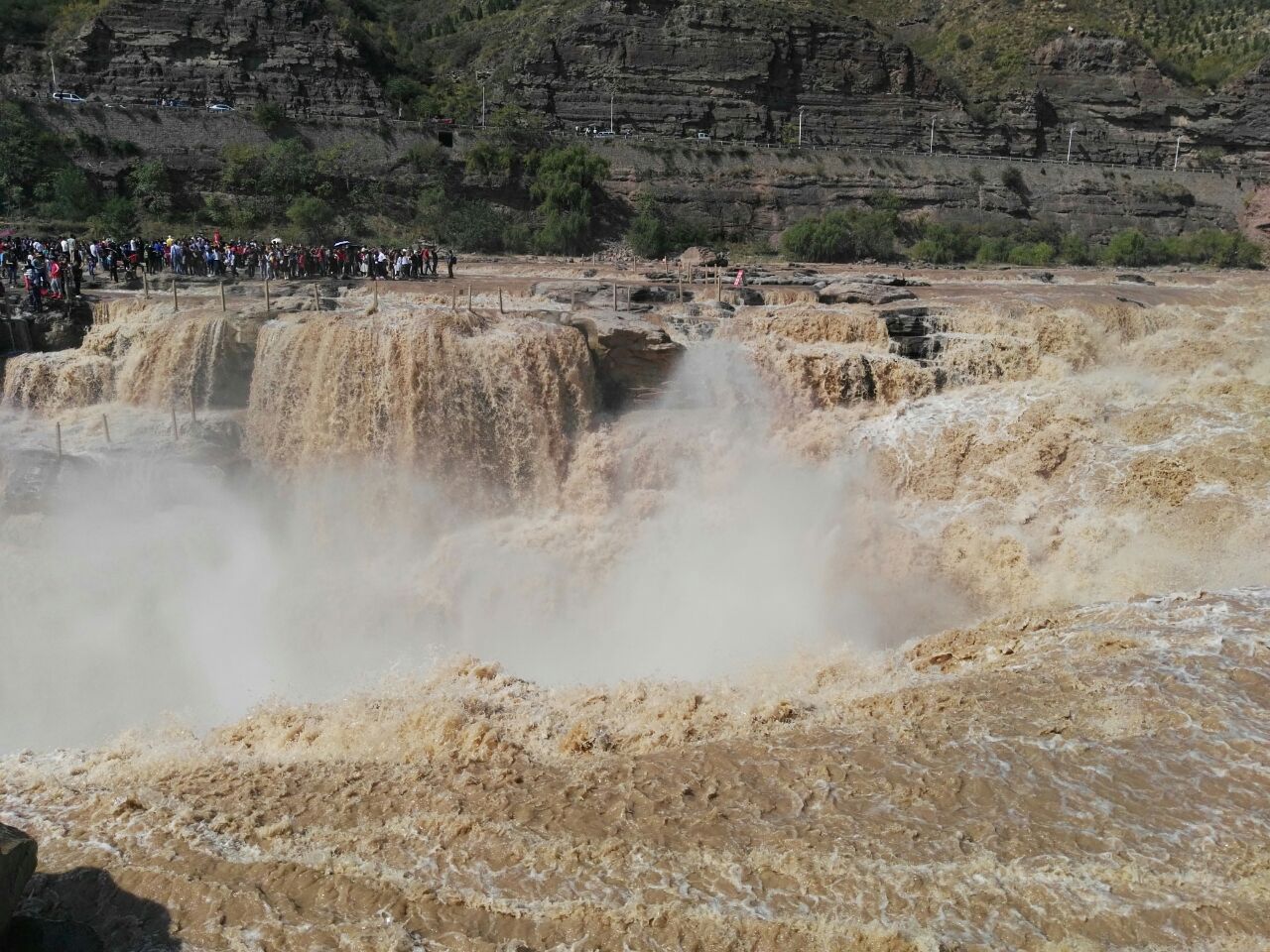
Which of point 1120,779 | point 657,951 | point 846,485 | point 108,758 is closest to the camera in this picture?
point 657,951

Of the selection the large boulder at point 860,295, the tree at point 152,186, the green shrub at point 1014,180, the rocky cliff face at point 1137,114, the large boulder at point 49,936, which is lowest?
the large boulder at point 49,936

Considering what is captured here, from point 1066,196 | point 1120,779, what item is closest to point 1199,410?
point 1120,779

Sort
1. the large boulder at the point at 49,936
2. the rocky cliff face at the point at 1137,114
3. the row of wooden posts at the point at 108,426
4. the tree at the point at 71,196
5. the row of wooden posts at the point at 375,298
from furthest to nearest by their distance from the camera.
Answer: the rocky cliff face at the point at 1137,114 → the tree at the point at 71,196 → the row of wooden posts at the point at 375,298 → the row of wooden posts at the point at 108,426 → the large boulder at the point at 49,936

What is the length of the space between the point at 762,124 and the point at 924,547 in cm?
3230

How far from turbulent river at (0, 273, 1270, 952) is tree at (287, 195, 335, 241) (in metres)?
13.0

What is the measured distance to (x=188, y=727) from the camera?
7.60 meters

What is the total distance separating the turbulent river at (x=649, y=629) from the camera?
532 cm

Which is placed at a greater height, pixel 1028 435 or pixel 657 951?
pixel 1028 435

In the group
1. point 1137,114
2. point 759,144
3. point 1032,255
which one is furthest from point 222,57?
point 1137,114

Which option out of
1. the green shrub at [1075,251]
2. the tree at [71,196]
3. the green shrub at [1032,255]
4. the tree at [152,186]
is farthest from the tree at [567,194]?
the green shrub at [1075,251]

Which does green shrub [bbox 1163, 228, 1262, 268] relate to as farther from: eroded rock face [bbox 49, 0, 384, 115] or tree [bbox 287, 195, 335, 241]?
eroded rock face [bbox 49, 0, 384, 115]

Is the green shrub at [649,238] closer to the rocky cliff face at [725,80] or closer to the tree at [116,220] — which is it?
the rocky cliff face at [725,80]

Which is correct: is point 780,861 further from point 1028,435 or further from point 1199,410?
point 1199,410

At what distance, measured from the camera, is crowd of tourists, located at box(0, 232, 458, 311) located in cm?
1551
